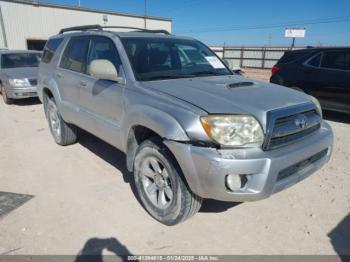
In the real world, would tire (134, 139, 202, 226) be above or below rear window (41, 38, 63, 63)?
below

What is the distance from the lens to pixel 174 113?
2660 mm

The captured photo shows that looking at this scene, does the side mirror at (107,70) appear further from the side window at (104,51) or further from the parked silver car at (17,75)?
the parked silver car at (17,75)

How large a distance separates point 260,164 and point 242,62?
86.3 ft

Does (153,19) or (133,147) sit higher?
(153,19)

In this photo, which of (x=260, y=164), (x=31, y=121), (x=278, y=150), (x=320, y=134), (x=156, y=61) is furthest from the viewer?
(x=31, y=121)

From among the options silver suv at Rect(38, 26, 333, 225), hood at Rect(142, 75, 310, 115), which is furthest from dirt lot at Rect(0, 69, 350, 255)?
hood at Rect(142, 75, 310, 115)

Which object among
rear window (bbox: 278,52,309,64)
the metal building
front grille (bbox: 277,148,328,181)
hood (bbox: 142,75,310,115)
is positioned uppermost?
the metal building

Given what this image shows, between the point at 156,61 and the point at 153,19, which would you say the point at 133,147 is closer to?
the point at 156,61

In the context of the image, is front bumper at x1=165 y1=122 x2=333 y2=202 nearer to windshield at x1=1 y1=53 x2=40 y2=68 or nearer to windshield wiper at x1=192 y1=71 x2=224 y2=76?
windshield wiper at x1=192 y1=71 x2=224 y2=76

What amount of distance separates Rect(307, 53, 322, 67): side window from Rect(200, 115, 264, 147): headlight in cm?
542

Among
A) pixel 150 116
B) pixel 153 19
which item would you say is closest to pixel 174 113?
pixel 150 116

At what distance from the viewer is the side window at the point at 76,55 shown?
14.1 ft

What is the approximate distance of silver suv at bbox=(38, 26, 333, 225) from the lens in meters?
2.48

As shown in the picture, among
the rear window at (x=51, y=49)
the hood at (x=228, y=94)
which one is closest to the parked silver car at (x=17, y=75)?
the rear window at (x=51, y=49)
